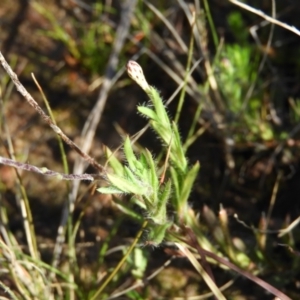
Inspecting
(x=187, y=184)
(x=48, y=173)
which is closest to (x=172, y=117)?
(x=187, y=184)

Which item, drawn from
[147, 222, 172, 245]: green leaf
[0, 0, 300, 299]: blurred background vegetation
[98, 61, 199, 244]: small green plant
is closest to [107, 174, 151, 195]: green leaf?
[98, 61, 199, 244]: small green plant

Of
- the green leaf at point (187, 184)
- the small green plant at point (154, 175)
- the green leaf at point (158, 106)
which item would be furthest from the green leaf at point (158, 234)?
the green leaf at point (158, 106)

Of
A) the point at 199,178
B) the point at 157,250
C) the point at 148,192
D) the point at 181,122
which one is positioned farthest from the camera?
the point at 181,122

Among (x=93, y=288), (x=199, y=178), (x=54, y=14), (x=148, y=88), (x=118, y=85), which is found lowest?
→ (x=93, y=288)

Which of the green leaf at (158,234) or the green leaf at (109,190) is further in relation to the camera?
the green leaf at (158,234)

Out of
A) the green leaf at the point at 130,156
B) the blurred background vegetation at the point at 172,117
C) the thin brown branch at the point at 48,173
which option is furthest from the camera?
the blurred background vegetation at the point at 172,117

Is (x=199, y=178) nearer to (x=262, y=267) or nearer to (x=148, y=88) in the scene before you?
(x=262, y=267)

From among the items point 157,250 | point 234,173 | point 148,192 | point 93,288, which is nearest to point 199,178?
point 234,173

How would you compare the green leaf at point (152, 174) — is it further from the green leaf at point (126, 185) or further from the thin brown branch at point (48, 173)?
the thin brown branch at point (48, 173)
